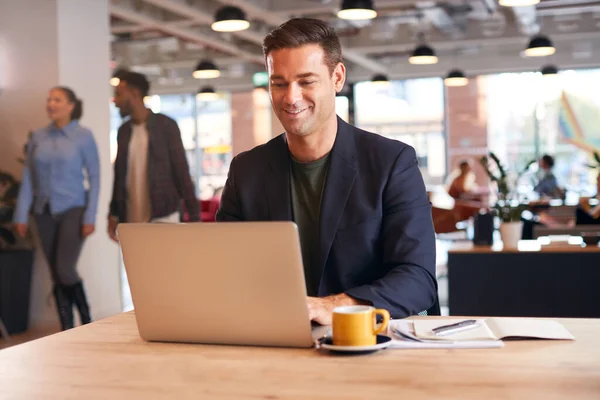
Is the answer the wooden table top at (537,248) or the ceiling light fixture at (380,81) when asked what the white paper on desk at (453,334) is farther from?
the ceiling light fixture at (380,81)

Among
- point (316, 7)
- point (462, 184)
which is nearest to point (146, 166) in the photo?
point (316, 7)

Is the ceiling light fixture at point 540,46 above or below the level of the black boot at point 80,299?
above

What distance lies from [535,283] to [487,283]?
11.3 inches

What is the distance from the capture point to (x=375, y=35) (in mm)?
12836

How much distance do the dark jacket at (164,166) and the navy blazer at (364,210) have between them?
3232 millimetres

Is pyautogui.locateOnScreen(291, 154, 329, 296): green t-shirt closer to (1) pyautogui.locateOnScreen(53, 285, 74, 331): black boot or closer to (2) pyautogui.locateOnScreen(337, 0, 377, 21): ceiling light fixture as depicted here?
(1) pyautogui.locateOnScreen(53, 285, 74, 331): black boot

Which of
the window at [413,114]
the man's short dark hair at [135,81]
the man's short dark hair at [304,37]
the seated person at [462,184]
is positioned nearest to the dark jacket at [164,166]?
the man's short dark hair at [135,81]

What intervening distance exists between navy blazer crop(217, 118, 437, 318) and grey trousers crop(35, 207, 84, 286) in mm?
3925

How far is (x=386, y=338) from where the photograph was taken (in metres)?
1.64

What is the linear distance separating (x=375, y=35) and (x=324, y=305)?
37.5 ft

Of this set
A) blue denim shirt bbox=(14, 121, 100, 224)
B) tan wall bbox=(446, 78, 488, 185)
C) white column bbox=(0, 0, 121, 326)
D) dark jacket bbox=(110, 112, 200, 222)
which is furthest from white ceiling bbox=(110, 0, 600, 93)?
dark jacket bbox=(110, 112, 200, 222)

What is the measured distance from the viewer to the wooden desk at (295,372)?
1.33m

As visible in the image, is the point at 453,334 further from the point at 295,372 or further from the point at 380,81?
the point at 380,81

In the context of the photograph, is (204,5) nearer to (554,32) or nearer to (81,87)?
(81,87)
